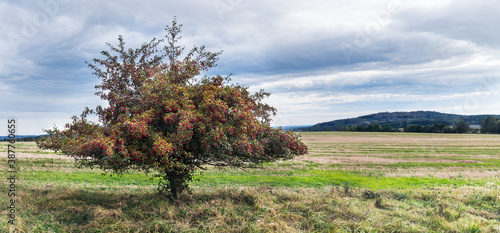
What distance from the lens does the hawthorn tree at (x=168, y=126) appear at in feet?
27.5

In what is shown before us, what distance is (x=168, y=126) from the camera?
938 cm

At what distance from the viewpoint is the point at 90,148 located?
7801mm

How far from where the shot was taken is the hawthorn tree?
8.37 m

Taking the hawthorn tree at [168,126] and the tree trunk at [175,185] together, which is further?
the tree trunk at [175,185]

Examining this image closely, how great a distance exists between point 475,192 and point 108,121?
16.9 metres

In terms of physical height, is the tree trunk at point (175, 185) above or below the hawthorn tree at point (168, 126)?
below

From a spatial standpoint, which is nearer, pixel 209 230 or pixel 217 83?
pixel 209 230

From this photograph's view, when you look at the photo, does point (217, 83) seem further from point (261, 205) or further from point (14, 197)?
point (14, 197)

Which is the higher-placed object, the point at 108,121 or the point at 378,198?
the point at 108,121

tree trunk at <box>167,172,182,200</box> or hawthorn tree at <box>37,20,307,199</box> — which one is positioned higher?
hawthorn tree at <box>37,20,307,199</box>

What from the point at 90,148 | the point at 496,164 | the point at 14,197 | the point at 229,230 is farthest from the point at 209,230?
the point at 496,164

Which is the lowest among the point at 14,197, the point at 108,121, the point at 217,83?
the point at 14,197

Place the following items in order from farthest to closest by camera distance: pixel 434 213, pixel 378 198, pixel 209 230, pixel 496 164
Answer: pixel 496 164 < pixel 378 198 < pixel 434 213 < pixel 209 230

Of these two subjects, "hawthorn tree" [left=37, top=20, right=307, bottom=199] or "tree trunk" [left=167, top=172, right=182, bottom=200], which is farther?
"tree trunk" [left=167, top=172, right=182, bottom=200]
